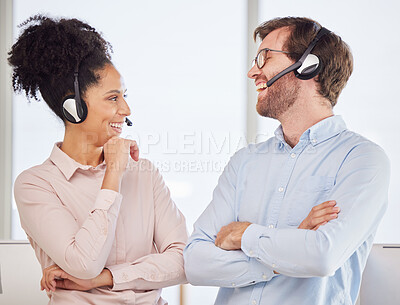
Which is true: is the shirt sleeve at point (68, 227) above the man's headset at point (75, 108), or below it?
below

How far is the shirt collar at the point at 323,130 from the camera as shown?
1836mm

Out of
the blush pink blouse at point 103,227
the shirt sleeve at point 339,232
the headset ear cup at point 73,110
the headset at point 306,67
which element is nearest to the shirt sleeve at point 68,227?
the blush pink blouse at point 103,227

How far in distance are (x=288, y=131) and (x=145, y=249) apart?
0.72 meters

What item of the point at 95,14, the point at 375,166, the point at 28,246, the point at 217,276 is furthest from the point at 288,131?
the point at 95,14

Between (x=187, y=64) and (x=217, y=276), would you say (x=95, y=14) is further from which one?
(x=217, y=276)

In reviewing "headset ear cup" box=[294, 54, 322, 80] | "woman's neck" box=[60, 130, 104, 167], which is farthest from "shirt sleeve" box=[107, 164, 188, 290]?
"headset ear cup" box=[294, 54, 322, 80]

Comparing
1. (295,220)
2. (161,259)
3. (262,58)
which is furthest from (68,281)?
(262,58)

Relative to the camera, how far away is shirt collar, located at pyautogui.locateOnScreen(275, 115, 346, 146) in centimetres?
184

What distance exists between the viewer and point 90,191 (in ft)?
6.58

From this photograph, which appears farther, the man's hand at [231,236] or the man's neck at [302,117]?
the man's neck at [302,117]

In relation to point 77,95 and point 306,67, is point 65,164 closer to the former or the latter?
point 77,95

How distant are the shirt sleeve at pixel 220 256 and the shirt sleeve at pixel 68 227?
30 centimetres

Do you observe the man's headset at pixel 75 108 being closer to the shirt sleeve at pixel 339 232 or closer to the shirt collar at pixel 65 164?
the shirt collar at pixel 65 164

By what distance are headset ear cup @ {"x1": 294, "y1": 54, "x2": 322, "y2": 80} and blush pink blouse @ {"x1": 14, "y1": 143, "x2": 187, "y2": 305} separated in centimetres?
70
